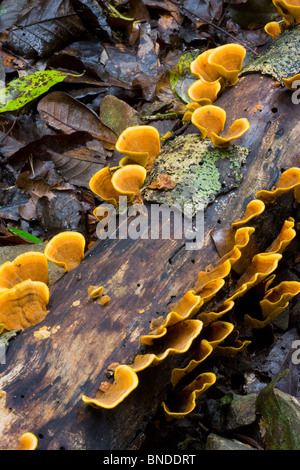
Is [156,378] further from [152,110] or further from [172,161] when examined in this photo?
[152,110]

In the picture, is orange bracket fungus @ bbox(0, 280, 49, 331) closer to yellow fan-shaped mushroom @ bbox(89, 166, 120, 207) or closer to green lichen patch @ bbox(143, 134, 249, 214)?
yellow fan-shaped mushroom @ bbox(89, 166, 120, 207)

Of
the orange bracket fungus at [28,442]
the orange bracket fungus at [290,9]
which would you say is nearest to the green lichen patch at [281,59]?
the orange bracket fungus at [290,9]

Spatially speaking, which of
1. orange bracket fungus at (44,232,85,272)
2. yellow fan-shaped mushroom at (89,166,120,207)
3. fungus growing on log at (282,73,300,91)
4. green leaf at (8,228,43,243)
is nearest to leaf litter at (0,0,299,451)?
green leaf at (8,228,43,243)

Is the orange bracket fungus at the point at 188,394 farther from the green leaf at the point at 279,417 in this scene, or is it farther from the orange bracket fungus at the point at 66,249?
the orange bracket fungus at the point at 66,249

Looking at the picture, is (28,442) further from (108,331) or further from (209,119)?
(209,119)

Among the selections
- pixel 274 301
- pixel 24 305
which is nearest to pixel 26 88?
pixel 24 305
